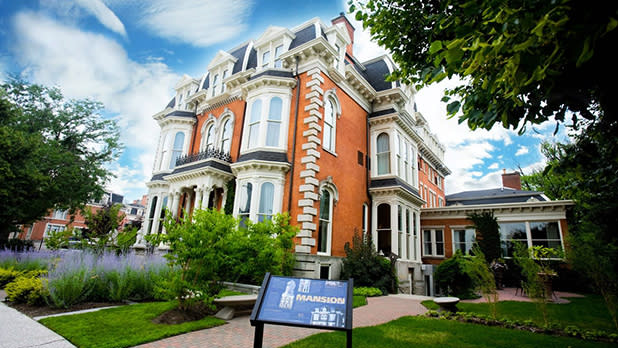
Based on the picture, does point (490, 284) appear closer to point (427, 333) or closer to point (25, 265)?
point (427, 333)

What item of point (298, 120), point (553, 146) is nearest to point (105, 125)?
point (298, 120)

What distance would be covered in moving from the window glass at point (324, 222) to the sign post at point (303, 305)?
9671mm

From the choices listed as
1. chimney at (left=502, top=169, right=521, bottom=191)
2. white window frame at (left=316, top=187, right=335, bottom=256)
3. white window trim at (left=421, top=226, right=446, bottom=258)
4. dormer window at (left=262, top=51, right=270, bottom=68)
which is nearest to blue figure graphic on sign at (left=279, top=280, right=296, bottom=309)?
white window frame at (left=316, top=187, right=335, bottom=256)

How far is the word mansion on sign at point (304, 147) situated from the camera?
14.1m

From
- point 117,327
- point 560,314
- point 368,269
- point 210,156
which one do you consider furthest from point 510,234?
point 117,327

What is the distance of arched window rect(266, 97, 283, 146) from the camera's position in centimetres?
1519

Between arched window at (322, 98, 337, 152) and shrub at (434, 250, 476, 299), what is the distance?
8.05 m

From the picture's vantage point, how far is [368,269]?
13.3m

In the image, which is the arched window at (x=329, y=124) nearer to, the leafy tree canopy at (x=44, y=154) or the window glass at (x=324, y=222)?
the window glass at (x=324, y=222)

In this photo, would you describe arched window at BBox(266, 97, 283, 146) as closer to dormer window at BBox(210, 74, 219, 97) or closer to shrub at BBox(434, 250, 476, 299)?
dormer window at BBox(210, 74, 219, 97)

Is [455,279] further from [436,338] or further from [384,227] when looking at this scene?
[436,338]

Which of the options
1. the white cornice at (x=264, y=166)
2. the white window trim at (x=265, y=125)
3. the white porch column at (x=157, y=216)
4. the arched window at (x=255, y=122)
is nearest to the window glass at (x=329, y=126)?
the white window trim at (x=265, y=125)

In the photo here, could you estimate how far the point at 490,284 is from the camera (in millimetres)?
8047

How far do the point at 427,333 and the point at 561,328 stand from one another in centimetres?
346
